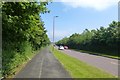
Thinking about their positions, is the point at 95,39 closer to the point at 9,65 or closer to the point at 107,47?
the point at 107,47

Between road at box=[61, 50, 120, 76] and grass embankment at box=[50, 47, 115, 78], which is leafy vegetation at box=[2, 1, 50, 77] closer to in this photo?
grass embankment at box=[50, 47, 115, 78]

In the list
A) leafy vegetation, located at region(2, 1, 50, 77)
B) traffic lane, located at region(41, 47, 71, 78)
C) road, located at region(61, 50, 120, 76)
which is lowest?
road, located at region(61, 50, 120, 76)

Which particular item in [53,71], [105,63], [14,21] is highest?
[14,21]

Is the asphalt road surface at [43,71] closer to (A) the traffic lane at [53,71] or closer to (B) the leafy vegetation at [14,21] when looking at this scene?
(A) the traffic lane at [53,71]

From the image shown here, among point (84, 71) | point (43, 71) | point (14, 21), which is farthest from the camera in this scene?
point (84, 71)

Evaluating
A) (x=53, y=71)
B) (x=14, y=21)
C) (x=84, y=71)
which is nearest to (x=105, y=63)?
(x=84, y=71)

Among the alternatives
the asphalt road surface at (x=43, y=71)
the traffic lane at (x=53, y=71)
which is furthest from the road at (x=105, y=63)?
the asphalt road surface at (x=43, y=71)

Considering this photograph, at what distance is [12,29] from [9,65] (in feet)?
6.11

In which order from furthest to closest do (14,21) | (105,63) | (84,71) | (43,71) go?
1. (105,63)
2. (84,71)
3. (43,71)
4. (14,21)

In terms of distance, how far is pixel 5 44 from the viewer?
664 inches

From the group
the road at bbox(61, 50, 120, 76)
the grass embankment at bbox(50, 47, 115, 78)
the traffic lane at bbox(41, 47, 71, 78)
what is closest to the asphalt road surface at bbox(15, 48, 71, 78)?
the traffic lane at bbox(41, 47, 71, 78)

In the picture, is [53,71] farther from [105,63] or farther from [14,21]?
[105,63]

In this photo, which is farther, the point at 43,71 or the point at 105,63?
the point at 105,63

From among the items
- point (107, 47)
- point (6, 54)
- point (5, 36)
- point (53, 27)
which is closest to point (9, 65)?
point (6, 54)
